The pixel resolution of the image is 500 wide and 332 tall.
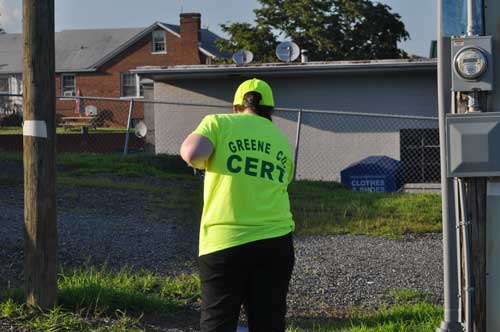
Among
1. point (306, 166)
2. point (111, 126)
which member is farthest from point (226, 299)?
point (111, 126)

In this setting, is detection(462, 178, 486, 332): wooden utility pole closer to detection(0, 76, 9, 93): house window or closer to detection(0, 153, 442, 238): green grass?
detection(0, 153, 442, 238): green grass

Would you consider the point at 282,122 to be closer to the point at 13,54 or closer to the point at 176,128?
the point at 176,128

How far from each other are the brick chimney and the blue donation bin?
2298cm

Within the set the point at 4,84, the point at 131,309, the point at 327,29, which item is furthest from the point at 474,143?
the point at 4,84

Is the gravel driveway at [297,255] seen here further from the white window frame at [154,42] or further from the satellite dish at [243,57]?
the white window frame at [154,42]

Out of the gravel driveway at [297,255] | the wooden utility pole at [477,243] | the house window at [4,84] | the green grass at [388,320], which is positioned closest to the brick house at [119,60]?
the house window at [4,84]

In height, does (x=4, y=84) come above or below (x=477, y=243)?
above

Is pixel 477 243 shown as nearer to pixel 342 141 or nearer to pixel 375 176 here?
pixel 375 176

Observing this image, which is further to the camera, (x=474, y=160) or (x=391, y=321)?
(x=391, y=321)

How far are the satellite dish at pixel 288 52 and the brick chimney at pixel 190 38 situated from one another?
17725mm

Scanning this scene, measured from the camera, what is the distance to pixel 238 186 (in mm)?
4516

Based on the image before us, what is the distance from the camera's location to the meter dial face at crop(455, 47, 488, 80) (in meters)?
4.89

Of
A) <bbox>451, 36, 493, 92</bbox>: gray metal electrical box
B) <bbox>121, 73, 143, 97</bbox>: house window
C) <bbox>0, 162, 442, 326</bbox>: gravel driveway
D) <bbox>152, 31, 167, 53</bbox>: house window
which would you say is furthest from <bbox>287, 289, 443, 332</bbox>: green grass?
<bbox>152, 31, 167, 53</bbox>: house window

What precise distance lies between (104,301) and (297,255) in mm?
3293
